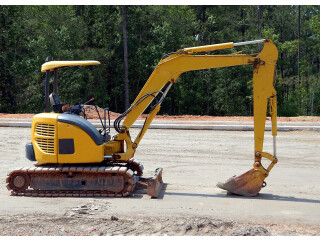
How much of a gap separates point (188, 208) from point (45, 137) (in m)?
3.43

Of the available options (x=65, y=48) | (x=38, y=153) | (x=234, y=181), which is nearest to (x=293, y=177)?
(x=234, y=181)

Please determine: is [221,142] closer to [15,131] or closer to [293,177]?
[293,177]

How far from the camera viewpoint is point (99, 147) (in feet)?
31.8

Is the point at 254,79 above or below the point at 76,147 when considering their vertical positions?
above

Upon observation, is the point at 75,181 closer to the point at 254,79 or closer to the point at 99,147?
the point at 99,147

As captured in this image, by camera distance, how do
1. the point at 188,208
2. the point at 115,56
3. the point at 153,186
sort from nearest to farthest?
1. the point at 188,208
2. the point at 153,186
3. the point at 115,56

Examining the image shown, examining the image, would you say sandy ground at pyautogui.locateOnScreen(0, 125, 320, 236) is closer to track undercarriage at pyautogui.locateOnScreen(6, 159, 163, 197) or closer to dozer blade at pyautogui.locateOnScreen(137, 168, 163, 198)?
dozer blade at pyautogui.locateOnScreen(137, 168, 163, 198)

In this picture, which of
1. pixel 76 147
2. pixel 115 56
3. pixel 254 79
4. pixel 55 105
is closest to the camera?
pixel 254 79

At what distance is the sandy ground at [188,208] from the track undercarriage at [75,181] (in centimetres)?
25

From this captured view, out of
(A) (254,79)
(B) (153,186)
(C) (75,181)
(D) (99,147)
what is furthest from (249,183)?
(C) (75,181)

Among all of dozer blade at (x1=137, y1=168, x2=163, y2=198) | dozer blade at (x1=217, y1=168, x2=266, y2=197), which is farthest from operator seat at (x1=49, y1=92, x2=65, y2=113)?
dozer blade at (x1=217, y1=168, x2=266, y2=197)

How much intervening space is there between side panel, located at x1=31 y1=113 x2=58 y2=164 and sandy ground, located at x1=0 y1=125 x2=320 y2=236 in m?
0.91

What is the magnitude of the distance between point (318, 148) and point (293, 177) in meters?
5.02

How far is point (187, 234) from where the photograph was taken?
7203mm
